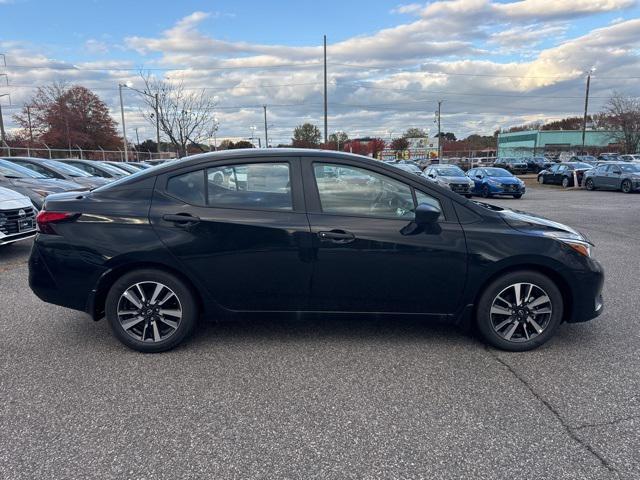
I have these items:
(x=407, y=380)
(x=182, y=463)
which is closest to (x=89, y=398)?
(x=182, y=463)

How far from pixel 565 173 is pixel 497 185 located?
10.3 m

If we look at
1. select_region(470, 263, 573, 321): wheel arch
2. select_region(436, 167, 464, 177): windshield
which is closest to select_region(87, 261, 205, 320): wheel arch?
select_region(470, 263, 573, 321): wheel arch

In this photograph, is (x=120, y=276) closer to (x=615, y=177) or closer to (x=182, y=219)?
(x=182, y=219)

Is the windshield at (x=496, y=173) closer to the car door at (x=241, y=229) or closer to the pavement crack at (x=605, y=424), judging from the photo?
the car door at (x=241, y=229)

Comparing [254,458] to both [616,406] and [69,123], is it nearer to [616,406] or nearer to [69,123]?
[616,406]

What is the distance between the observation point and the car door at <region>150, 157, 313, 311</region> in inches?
144

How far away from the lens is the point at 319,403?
10.0ft

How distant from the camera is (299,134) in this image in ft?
305

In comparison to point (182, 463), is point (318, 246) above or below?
above

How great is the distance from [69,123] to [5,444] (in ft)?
218

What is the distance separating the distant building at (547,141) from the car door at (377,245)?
73.7 metres

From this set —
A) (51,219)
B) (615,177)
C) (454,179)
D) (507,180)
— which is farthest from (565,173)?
(51,219)

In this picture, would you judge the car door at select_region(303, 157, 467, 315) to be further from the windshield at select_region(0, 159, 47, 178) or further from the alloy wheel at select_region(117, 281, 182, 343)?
the windshield at select_region(0, 159, 47, 178)

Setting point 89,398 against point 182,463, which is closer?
point 182,463
